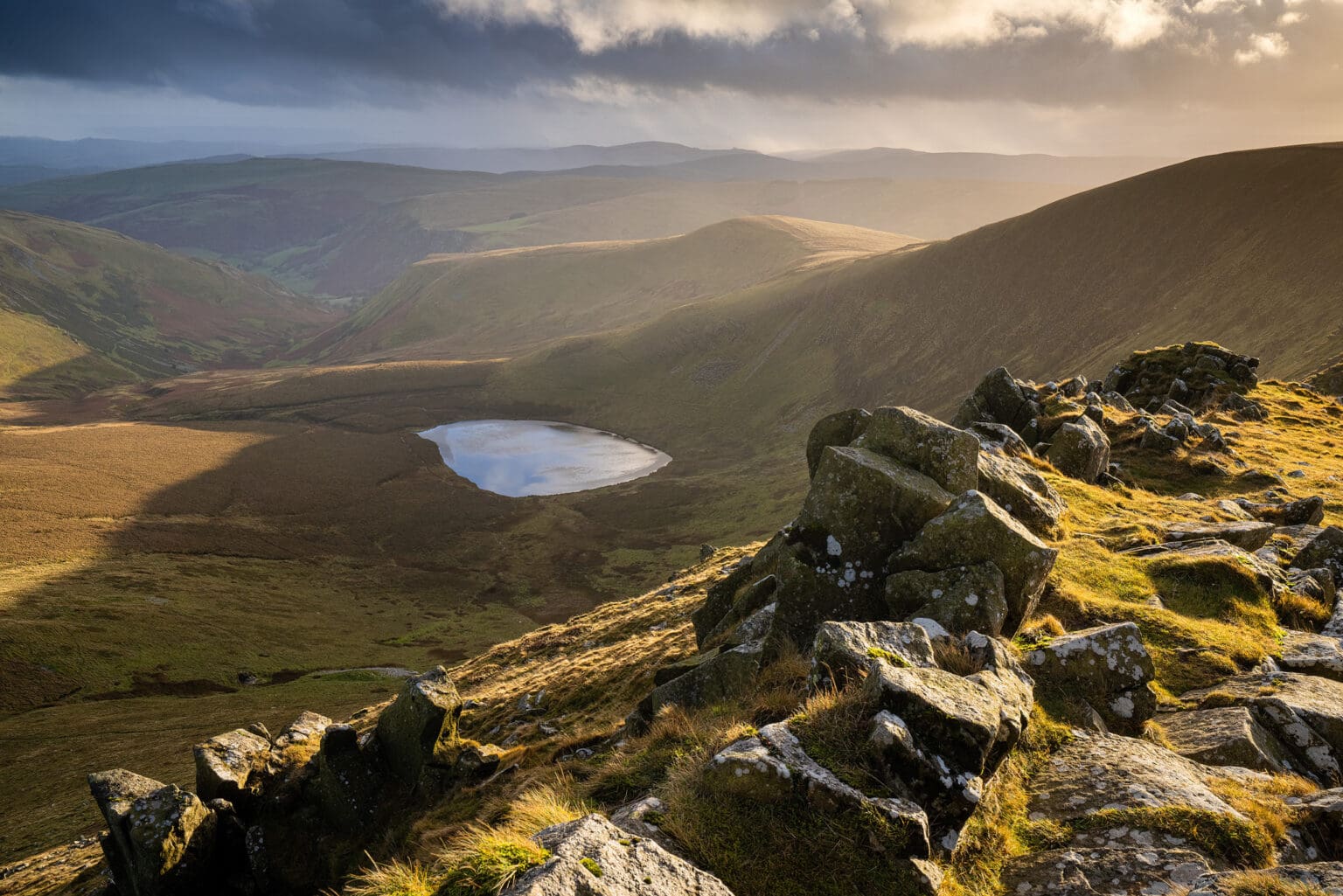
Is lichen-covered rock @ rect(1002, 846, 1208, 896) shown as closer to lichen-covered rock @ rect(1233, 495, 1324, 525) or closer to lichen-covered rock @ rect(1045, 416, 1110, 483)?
lichen-covered rock @ rect(1233, 495, 1324, 525)

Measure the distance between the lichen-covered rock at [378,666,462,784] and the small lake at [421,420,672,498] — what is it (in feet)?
374

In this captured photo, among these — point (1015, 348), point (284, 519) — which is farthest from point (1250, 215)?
point (284, 519)

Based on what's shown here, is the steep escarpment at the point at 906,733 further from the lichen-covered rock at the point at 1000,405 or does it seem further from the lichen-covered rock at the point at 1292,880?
the lichen-covered rock at the point at 1000,405

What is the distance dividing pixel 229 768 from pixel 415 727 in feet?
18.3

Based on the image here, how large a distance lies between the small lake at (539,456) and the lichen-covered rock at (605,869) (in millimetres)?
128990

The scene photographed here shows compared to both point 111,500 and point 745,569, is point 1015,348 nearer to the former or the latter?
point 745,569

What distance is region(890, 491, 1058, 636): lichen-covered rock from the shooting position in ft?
47.8

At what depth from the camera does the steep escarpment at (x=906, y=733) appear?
26.2 feet

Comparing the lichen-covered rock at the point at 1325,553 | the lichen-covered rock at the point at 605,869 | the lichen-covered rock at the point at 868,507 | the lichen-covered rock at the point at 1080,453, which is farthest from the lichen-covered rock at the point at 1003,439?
the lichen-covered rock at the point at 605,869

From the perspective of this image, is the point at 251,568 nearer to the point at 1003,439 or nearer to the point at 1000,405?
the point at 1000,405

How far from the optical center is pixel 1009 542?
579 inches

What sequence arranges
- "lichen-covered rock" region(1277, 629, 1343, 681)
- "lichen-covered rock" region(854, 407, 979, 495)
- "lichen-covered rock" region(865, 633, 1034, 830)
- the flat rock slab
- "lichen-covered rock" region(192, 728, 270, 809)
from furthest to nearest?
"lichen-covered rock" region(192, 728, 270, 809) < "lichen-covered rock" region(854, 407, 979, 495) < "lichen-covered rock" region(1277, 629, 1343, 681) < the flat rock slab < "lichen-covered rock" region(865, 633, 1034, 830)

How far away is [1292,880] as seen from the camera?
682 centimetres

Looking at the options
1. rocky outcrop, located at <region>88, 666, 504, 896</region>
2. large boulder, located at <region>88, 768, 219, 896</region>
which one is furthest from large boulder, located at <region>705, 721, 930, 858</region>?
large boulder, located at <region>88, 768, 219, 896</region>
